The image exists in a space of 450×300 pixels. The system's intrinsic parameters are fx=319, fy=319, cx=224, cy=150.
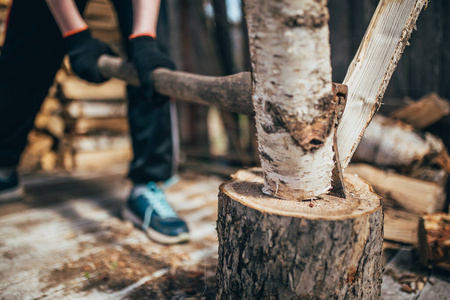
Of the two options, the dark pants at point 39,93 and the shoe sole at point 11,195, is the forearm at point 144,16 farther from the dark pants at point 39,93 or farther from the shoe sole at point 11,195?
the shoe sole at point 11,195

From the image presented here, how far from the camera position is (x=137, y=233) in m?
1.67

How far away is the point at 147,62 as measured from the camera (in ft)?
4.31

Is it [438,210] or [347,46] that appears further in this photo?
[347,46]

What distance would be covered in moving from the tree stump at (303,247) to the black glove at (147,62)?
60 centimetres

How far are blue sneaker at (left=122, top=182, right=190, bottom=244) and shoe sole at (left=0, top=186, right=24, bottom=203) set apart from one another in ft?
2.57

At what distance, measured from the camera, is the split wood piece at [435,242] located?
1211 millimetres

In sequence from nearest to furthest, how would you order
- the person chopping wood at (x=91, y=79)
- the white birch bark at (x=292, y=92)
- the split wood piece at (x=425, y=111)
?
the white birch bark at (x=292, y=92) → the person chopping wood at (x=91, y=79) → the split wood piece at (x=425, y=111)

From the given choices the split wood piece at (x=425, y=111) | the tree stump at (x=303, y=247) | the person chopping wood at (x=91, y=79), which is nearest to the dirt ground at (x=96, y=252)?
the person chopping wood at (x=91, y=79)

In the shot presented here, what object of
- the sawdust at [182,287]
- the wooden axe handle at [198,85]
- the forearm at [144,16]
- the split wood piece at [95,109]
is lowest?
the sawdust at [182,287]

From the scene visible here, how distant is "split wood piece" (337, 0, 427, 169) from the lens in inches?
38.4

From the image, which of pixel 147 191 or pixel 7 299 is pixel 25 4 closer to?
pixel 147 191

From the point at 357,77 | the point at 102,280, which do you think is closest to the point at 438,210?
the point at 357,77

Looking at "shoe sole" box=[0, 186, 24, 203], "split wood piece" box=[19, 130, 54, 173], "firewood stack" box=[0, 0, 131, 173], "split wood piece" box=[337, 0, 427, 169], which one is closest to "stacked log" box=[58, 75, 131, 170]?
"firewood stack" box=[0, 0, 131, 173]

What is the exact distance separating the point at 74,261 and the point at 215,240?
2.09 ft
